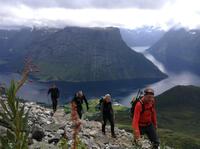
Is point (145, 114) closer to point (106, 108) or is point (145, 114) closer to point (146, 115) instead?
point (146, 115)

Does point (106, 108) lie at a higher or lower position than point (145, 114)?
higher

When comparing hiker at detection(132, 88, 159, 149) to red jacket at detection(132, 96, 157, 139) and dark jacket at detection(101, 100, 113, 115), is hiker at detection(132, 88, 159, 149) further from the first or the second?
dark jacket at detection(101, 100, 113, 115)

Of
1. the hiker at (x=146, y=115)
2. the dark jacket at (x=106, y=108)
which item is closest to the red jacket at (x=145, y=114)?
the hiker at (x=146, y=115)

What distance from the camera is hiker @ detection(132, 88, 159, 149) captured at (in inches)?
487

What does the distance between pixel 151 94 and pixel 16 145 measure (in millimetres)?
10078

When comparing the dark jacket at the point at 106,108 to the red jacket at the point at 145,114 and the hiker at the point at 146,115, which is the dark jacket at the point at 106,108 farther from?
the red jacket at the point at 145,114

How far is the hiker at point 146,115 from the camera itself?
12358mm

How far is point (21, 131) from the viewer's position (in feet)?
8.75

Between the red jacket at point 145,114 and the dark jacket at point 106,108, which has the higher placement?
the dark jacket at point 106,108

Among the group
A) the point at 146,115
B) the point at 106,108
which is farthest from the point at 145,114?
the point at 106,108

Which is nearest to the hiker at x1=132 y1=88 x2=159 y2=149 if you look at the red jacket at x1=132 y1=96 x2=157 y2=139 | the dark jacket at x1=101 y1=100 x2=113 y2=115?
the red jacket at x1=132 y1=96 x2=157 y2=139

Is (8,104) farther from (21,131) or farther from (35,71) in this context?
(35,71)

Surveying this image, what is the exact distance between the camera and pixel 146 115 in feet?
42.7

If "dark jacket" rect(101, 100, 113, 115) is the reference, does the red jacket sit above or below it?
below
